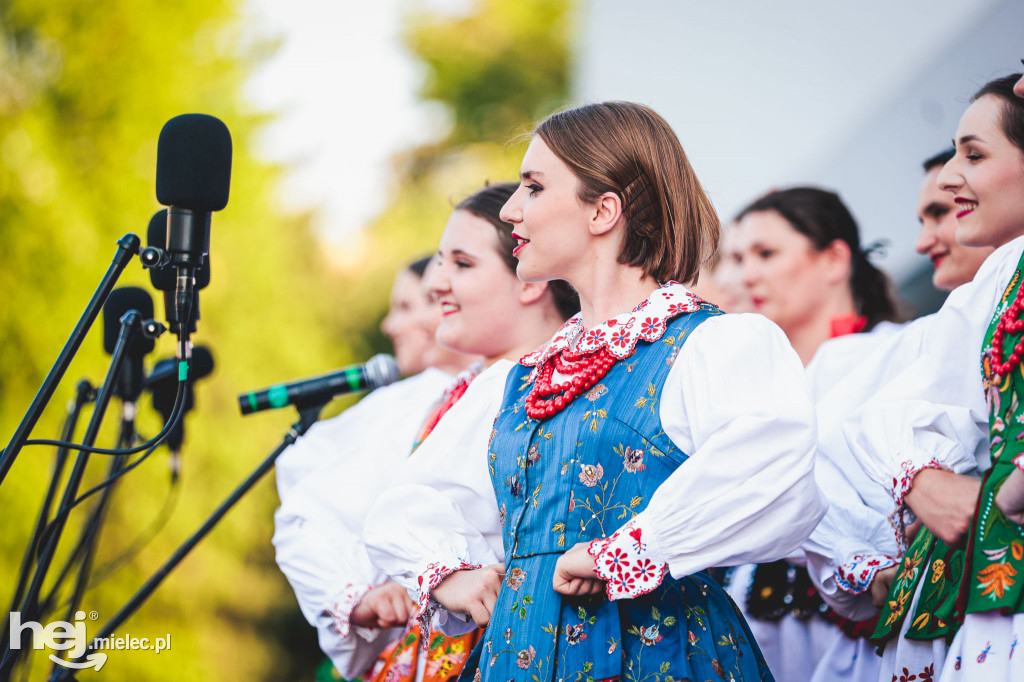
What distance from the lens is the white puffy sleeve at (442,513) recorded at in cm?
179

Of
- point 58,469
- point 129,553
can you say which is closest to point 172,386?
point 58,469

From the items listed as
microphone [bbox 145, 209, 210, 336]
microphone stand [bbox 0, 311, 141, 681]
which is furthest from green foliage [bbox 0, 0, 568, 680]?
microphone stand [bbox 0, 311, 141, 681]

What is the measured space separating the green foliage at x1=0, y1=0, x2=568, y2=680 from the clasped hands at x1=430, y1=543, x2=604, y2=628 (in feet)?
10.2

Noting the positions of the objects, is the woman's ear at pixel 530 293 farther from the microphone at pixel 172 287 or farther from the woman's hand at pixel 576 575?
the woman's hand at pixel 576 575

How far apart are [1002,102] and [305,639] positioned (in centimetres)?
704

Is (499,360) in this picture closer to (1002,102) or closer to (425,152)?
(1002,102)

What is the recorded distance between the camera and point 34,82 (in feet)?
19.1

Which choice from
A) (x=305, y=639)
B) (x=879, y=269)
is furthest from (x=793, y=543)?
(x=305, y=639)

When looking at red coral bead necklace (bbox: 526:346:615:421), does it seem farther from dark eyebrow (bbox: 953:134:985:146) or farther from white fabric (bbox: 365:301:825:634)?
dark eyebrow (bbox: 953:134:985:146)

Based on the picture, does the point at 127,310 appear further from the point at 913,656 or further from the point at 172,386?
the point at 913,656

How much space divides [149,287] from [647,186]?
4776 mm

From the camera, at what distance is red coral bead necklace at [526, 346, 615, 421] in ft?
5.29

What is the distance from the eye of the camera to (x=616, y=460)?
1.53 m

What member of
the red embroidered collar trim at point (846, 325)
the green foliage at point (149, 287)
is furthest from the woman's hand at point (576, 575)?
the green foliage at point (149, 287)
